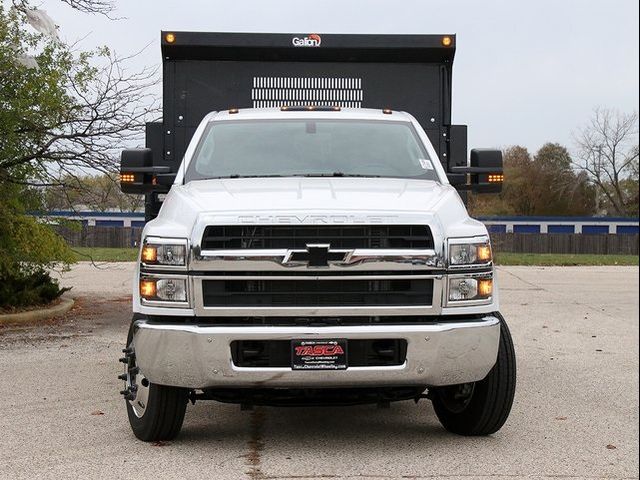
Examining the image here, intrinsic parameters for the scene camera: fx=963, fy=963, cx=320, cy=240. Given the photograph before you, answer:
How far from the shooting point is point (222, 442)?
6074 millimetres

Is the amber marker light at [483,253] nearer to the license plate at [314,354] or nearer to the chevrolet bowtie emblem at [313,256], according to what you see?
the chevrolet bowtie emblem at [313,256]

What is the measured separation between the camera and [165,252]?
5496mm

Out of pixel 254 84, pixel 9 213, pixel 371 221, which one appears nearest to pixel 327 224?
pixel 371 221

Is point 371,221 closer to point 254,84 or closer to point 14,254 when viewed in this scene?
point 254,84

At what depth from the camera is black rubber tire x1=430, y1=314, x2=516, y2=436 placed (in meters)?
5.92

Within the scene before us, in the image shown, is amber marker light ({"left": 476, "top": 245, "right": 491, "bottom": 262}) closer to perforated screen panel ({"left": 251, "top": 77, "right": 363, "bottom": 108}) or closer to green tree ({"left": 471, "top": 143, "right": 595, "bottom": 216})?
perforated screen panel ({"left": 251, "top": 77, "right": 363, "bottom": 108})

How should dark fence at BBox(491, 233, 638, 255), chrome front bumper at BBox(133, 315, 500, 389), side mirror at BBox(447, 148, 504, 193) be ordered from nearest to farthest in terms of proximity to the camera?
chrome front bumper at BBox(133, 315, 500, 389) < side mirror at BBox(447, 148, 504, 193) < dark fence at BBox(491, 233, 638, 255)

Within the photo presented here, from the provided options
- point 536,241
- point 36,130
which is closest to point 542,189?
point 536,241

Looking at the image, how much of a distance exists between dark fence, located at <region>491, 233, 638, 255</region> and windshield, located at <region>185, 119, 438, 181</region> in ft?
136

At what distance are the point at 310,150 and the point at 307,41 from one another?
2526 mm

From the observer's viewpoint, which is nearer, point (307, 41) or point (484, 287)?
point (484, 287)

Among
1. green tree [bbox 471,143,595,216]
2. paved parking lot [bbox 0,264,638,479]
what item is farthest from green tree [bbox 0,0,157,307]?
green tree [bbox 471,143,595,216]

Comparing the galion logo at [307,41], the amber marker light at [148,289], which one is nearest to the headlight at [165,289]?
the amber marker light at [148,289]

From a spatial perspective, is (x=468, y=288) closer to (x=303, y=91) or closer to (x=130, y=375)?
(x=130, y=375)
